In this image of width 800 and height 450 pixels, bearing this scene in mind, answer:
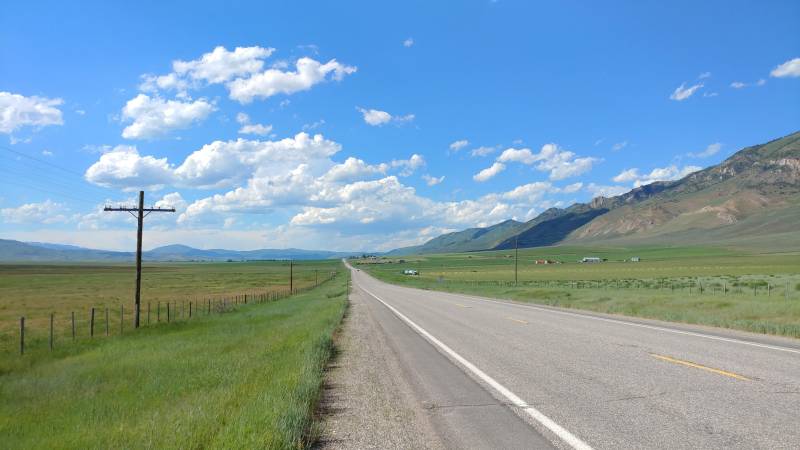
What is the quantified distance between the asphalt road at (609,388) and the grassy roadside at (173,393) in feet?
7.20

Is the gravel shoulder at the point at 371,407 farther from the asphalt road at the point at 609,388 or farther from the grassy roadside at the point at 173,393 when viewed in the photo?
the grassy roadside at the point at 173,393

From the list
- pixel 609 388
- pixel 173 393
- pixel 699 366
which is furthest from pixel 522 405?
pixel 173 393

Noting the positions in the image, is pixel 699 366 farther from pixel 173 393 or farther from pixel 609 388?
pixel 173 393

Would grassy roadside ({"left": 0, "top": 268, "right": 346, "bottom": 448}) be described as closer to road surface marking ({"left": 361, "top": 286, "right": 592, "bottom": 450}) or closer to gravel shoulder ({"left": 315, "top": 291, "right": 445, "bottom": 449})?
gravel shoulder ({"left": 315, "top": 291, "right": 445, "bottom": 449})

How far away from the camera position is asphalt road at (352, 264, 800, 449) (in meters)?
6.46

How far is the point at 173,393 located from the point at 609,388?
29.2 ft

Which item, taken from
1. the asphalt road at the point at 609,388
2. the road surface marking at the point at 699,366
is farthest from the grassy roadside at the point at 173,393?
the road surface marking at the point at 699,366

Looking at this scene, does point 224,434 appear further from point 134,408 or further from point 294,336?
point 294,336

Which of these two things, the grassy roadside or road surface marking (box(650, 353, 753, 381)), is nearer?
the grassy roadside

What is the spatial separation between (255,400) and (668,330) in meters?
→ 14.2

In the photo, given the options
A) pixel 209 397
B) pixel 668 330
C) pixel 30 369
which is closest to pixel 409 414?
pixel 209 397

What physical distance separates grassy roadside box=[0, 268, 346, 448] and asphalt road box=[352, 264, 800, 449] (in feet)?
7.20

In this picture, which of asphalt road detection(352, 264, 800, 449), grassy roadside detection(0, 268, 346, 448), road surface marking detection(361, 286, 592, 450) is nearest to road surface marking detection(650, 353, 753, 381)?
asphalt road detection(352, 264, 800, 449)

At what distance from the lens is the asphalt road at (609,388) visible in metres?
6.46
